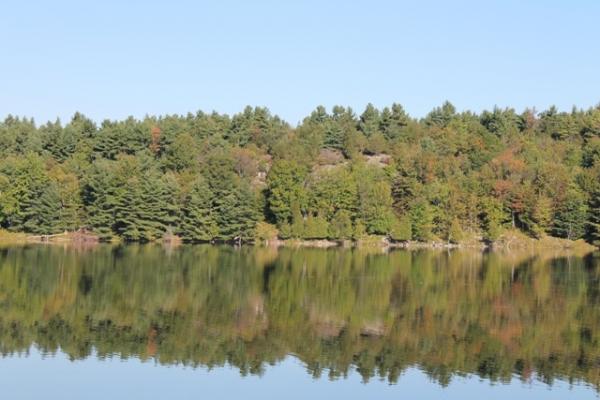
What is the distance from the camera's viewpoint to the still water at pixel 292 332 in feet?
86.7

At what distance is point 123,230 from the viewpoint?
3612 inches

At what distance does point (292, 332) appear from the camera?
1373 inches

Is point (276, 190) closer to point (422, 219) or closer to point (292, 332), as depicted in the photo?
point (422, 219)

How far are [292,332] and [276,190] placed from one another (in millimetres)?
59444

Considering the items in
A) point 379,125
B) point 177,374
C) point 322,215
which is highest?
point 379,125

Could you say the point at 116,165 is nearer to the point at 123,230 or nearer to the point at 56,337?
the point at 123,230

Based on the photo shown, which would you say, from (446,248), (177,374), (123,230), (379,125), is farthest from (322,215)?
(177,374)

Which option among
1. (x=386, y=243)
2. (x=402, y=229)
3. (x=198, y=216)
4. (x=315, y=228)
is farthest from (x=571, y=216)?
(x=198, y=216)

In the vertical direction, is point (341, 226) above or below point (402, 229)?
below

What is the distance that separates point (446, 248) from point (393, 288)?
43.2m

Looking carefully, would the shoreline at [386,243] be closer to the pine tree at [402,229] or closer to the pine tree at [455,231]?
the pine tree at [455,231]

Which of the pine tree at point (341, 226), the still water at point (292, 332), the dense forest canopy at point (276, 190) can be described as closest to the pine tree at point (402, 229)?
the dense forest canopy at point (276, 190)

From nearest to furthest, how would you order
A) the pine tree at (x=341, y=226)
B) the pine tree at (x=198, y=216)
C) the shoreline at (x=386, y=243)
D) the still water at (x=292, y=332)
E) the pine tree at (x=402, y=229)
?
the still water at (x=292, y=332) < the shoreline at (x=386, y=243) < the pine tree at (x=198, y=216) < the pine tree at (x=341, y=226) < the pine tree at (x=402, y=229)

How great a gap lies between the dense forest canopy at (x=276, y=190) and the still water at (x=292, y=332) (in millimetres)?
→ 30420
